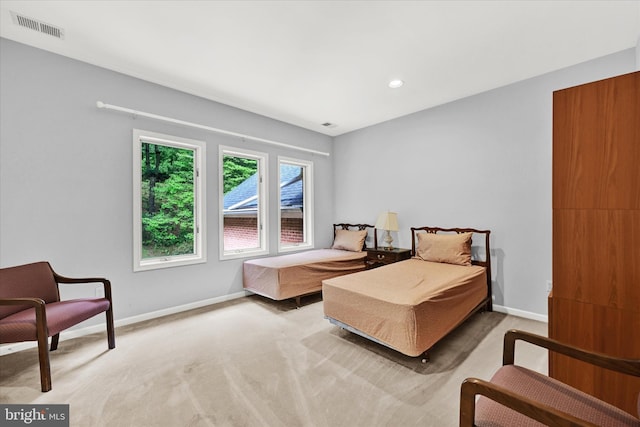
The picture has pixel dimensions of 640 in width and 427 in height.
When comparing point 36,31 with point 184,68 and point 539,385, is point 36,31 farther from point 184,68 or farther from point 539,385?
point 539,385

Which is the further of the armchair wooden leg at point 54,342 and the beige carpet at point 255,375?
the armchair wooden leg at point 54,342

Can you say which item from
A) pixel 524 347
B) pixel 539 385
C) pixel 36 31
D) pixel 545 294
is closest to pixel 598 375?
pixel 539 385

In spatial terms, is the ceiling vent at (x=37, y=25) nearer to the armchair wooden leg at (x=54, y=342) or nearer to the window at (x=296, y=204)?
the armchair wooden leg at (x=54, y=342)

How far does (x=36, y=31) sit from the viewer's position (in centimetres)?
223

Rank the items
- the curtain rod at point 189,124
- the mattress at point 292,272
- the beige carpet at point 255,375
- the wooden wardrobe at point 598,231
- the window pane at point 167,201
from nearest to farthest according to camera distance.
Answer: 1. the wooden wardrobe at point 598,231
2. the beige carpet at point 255,375
3. the curtain rod at point 189,124
4. the window pane at point 167,201
5. the mattress at point 292,272

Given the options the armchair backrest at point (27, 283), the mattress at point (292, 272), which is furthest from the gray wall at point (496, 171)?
the armchair backrest at point (27, 283)

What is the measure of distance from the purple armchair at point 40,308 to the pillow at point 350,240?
3223 mm

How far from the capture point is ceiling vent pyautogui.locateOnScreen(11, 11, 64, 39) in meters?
2.10

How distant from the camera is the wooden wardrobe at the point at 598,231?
1.30m

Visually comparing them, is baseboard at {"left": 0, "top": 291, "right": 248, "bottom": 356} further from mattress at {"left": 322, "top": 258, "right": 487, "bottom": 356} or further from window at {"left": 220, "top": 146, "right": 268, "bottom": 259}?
mattress at {"left": 322, "top": 258, "right": 487, "bottom": 356}

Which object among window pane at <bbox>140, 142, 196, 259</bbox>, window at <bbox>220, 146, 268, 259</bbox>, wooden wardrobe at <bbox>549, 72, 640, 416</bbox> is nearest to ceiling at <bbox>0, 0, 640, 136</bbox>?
window pane at <bbox>140, 142, 196, 259</bbox>

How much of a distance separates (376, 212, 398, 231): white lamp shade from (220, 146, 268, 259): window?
178 cm

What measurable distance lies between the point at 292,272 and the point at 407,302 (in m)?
1.72

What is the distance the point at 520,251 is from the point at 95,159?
4702 millimetres
